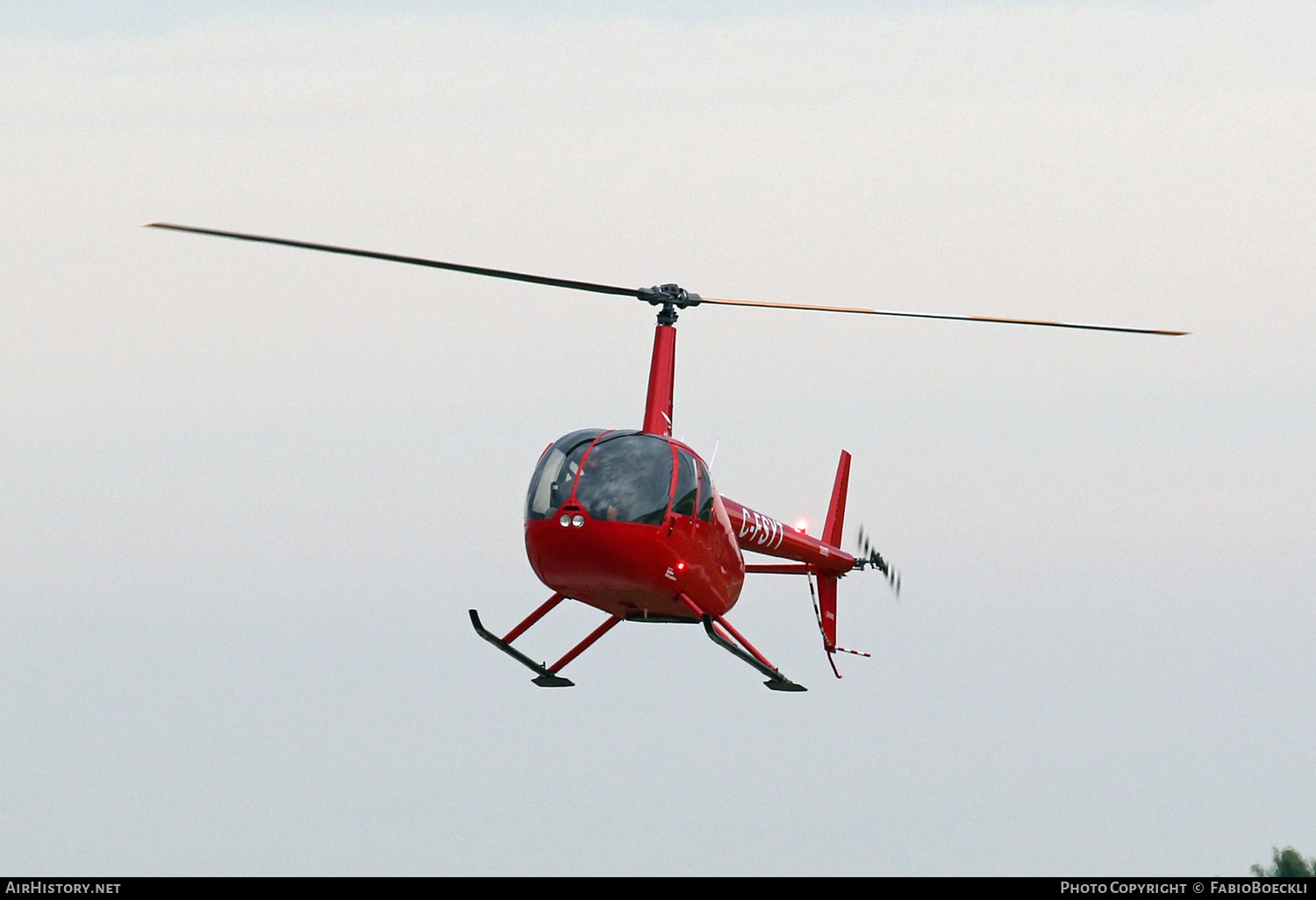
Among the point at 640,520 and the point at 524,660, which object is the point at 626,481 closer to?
the point at 640,520

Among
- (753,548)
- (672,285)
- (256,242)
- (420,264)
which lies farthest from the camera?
(753,548)

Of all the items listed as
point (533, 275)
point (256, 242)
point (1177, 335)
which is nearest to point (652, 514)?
point (533, 275)

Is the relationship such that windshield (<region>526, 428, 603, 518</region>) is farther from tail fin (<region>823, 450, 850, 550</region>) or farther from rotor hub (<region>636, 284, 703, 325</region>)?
tail fin (<region>823, 450, 850, 550</region>)

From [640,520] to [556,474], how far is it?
1.49m

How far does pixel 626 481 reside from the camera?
83.7ft

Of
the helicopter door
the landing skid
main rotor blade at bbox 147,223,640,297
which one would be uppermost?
main rotor blade at bbox 147,223,640,297

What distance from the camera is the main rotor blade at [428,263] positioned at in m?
22.0

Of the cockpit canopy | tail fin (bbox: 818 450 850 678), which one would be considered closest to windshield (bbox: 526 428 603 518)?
the cockpit canopy

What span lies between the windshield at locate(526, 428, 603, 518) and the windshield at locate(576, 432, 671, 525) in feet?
0.75

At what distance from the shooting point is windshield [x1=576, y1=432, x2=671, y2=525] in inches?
995

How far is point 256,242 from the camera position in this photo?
22.4 meters
